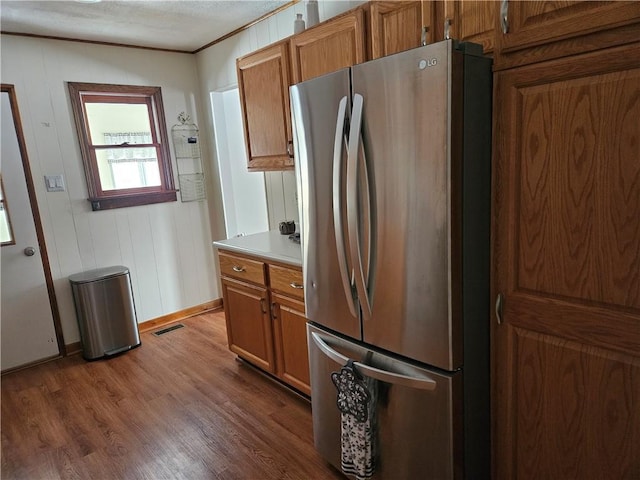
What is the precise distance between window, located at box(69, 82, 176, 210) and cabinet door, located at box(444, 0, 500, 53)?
2916mm

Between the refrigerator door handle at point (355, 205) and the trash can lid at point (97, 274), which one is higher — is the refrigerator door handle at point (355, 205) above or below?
above

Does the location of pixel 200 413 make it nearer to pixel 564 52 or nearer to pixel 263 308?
pixel 263 308

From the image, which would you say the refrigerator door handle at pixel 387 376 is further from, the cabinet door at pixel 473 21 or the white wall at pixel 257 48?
the white wall at pixel 257 48

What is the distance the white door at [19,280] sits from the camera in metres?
2.99

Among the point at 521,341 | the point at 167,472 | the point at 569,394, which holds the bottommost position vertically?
the point at 167,472

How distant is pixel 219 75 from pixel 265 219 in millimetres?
1332

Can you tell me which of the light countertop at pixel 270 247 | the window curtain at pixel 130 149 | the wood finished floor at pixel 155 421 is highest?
the window curtain at pixel 130 149

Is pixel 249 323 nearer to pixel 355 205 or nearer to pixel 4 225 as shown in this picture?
pixel 355 205

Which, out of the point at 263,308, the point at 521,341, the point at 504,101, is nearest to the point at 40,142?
the point at 263,308

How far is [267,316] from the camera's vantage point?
256cm

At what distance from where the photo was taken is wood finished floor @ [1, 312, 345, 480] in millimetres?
2047

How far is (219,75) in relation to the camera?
11.9ft

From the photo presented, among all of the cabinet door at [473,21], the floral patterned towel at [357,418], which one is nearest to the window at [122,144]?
the floral patterned towel at [357,418]

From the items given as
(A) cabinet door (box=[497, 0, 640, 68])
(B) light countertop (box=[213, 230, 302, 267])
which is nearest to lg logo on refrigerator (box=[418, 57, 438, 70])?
(A) cabinet door (box=[497, 0, 640, 68])
